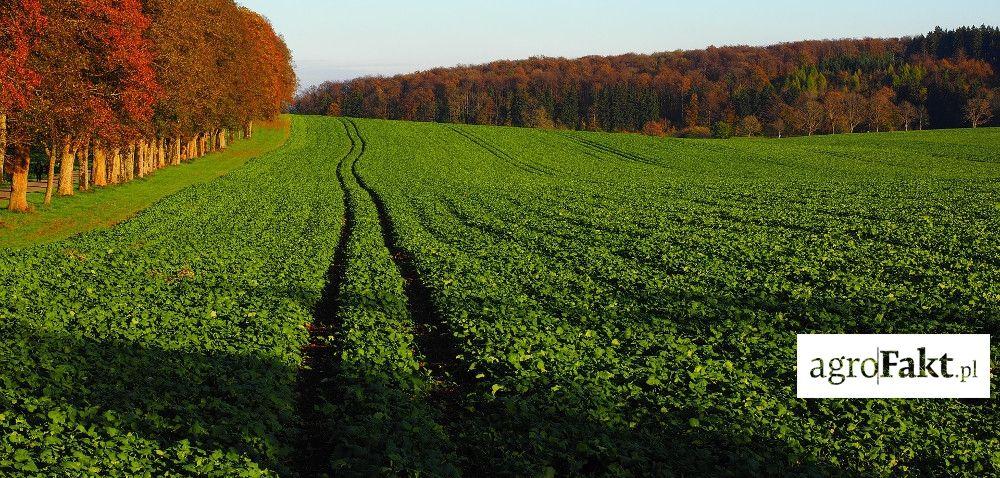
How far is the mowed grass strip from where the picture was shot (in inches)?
1476

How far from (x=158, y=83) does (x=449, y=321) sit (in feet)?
151

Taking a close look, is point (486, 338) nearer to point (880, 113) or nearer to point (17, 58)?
point (17, 58)

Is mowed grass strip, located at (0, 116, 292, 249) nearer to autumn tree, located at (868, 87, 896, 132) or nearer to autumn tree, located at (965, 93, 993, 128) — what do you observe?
autumn tree, located at (868, 87, 896, 132)

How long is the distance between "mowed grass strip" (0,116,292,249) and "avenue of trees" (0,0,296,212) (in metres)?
1.41

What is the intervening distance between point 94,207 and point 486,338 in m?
38.0

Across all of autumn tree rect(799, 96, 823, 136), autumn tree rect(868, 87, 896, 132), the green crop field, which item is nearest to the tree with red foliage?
the green crop field

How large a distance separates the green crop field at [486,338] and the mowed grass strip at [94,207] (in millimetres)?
3391

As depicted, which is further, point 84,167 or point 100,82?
point 84,167

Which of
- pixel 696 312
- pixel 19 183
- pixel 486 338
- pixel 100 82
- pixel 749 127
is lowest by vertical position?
pixel 486 338

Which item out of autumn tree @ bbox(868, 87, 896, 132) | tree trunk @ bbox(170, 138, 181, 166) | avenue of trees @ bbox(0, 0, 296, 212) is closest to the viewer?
avenue of trees @ bbox(0, 0, 296, 212)

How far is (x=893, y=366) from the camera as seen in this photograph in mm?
15672

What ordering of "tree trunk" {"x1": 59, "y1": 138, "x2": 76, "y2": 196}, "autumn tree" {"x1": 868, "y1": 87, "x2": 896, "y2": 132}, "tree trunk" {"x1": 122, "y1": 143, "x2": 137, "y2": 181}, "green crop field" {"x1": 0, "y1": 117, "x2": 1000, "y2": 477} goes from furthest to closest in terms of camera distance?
"autumn tree" {"x1": 868, "y1": 87, "x2": 896, "y2": 132} < "tree trunk" {"x1": 122, "y1": 143, "x2": 137, "y2": 181} < "tree trunk" {"x1": 59, "y1": 138, "x2": 76, "y2": 196} < "green crop field" {"x1": 0, "y1": 117, "x2": 1000, "y2": 477}

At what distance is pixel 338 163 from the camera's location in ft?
273

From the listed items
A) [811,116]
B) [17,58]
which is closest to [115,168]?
[17,58]
